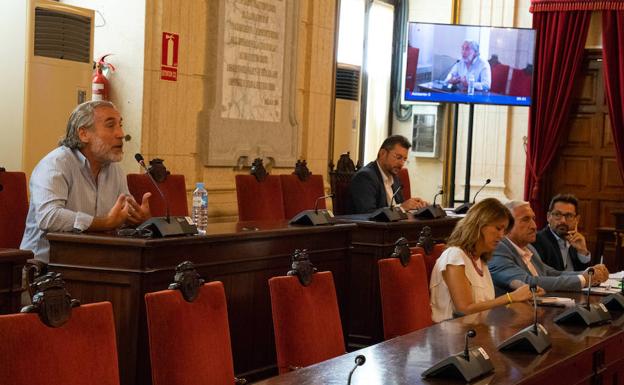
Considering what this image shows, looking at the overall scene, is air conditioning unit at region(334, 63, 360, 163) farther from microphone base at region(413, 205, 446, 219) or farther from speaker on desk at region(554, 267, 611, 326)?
speaker on desk at region(554, 267, 611, 326)

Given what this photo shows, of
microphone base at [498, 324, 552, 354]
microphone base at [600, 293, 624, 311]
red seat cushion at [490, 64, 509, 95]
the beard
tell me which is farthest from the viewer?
red seat cushion at [490, 64, 509, 95]

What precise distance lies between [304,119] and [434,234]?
6.07 feet

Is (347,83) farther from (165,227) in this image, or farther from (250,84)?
(165,227)

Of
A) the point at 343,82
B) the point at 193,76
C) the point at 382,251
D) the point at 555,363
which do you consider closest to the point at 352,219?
the point at 382,251

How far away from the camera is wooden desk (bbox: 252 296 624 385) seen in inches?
111

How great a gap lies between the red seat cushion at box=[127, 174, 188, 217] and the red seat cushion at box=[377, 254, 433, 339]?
1731 millimetres

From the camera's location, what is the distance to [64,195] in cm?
446

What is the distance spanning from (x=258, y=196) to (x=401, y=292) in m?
2.40

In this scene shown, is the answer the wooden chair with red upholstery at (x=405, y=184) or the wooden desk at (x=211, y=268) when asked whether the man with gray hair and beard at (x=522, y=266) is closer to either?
the wooden desk at (x=211, y=268)

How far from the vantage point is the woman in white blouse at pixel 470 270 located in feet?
15.1

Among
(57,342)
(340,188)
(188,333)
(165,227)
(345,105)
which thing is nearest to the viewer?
(57,342)

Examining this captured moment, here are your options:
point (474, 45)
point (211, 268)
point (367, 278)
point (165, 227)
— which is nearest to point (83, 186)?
point (165, 227)

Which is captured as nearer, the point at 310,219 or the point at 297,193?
the point at 310,219

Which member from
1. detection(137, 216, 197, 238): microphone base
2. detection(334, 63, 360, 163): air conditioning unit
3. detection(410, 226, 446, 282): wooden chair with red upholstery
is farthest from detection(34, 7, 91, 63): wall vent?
detection(334, 63, 360, 163): air conditioning unit
